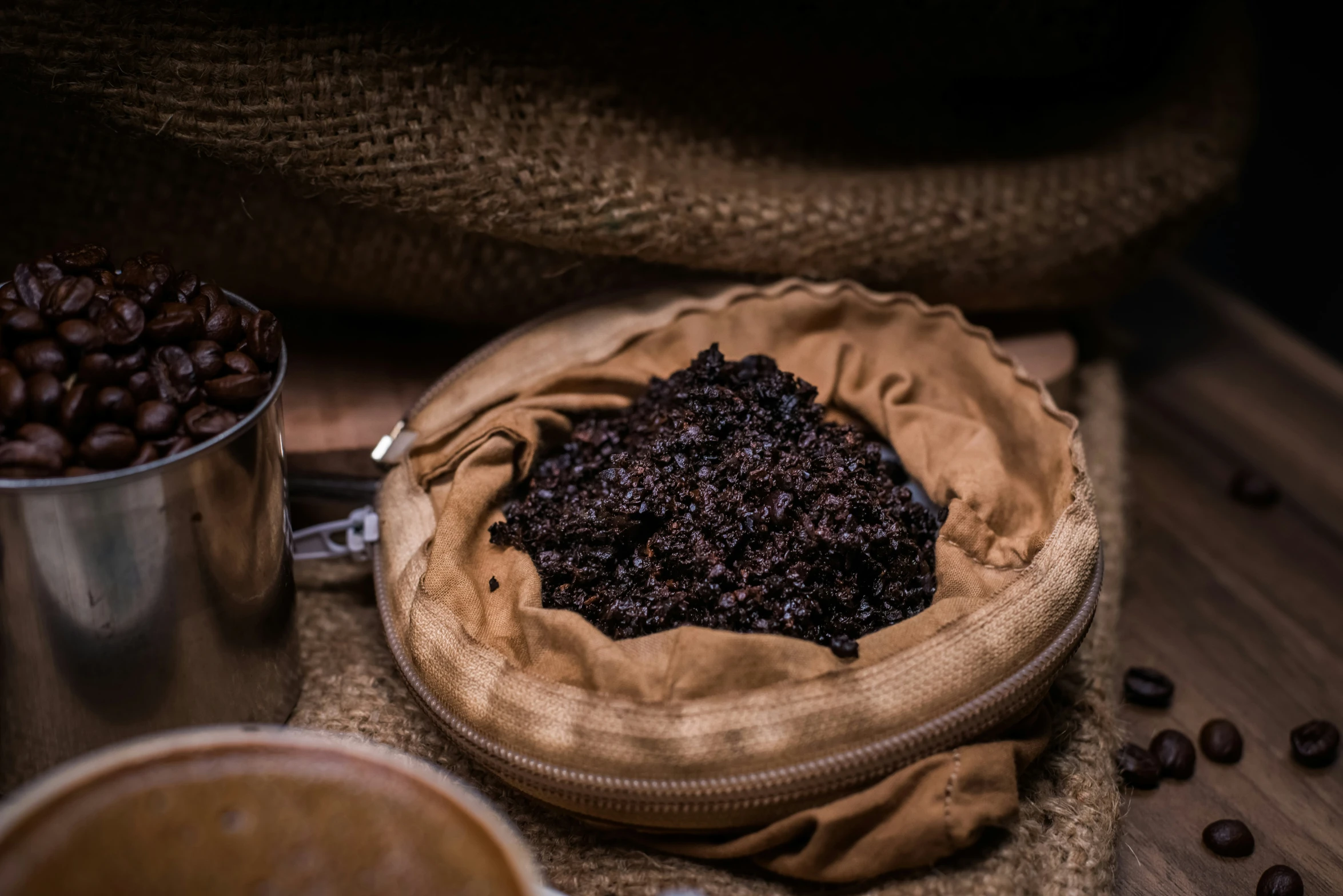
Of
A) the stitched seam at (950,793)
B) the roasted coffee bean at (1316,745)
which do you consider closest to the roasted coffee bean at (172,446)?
the stitched seam at (950,793)

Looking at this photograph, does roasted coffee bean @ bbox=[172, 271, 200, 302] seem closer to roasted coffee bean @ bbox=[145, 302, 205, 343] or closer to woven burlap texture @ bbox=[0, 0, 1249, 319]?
roasted coffee bean @ bbox=[145, 302, 205, 343]

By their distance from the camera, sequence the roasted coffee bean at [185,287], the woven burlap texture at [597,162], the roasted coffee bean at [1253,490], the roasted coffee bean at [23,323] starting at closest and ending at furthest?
the roasted coffee bean at [23,323] < the roasted coffee bean at [185,287] < the woven burlap texture at [597,162] < the roasted coffee bean at [1253,490]

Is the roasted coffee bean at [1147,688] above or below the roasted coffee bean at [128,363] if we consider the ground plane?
below

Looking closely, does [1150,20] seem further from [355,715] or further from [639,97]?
[355,715]

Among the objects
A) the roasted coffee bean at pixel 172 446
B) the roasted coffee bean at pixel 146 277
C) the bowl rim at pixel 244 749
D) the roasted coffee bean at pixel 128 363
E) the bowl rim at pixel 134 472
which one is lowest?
the bowl rim at pixel 244 749

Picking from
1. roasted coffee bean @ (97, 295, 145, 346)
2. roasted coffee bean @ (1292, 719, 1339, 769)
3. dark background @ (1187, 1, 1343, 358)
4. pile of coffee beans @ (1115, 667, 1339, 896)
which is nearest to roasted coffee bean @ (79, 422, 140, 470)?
roasted coffee bean @ (97, 295, 145, 346)

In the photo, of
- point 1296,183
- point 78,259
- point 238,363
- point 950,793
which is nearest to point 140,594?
point 238,363

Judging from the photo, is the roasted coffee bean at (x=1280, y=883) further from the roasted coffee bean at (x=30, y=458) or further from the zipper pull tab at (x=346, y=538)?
the roasted coffee bean at (x=30, y=458)

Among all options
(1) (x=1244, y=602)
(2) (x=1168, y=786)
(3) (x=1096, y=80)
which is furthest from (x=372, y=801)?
(3) (x=1096, y=80)
